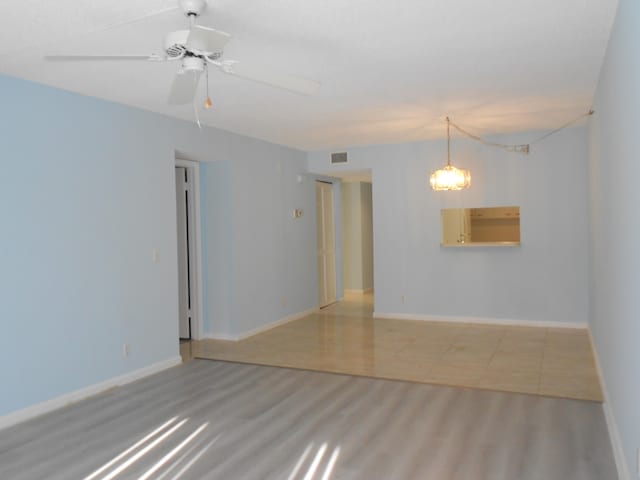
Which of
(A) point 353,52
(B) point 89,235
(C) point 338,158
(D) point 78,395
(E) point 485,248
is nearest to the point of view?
(A) point 353,52

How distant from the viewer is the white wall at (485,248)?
6.45m

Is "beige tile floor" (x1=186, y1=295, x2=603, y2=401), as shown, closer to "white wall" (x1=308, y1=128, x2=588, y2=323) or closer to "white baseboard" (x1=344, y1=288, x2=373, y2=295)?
"white wall" (x1=308, y1=128, x2=588, y2=323)

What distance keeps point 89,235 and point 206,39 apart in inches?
99.3

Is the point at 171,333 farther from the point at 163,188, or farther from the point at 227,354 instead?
the point at 163,188

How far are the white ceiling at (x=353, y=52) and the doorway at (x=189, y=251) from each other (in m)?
1.16

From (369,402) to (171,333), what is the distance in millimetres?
2238

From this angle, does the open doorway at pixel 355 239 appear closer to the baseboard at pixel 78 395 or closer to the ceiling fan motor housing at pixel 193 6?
the baseboard at pixel 78 395

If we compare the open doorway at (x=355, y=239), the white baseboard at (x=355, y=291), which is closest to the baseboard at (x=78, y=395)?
the white baseboard at (x=355, y=291)

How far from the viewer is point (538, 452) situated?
3104mm

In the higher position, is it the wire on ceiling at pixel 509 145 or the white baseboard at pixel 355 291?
the wire on ceiling at pixel 509 145

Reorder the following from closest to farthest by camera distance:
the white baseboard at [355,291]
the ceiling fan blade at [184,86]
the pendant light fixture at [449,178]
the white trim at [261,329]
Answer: the ceiling fan blade at [184,86]
the pendant light fixture at [449,178]
the white trim at [261,329]
the white baseboard at [355,291]

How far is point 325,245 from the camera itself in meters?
8.89

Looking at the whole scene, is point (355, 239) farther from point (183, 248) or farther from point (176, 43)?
point (176, 43)

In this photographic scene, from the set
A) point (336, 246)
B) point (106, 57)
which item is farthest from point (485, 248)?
point (106, 57)
